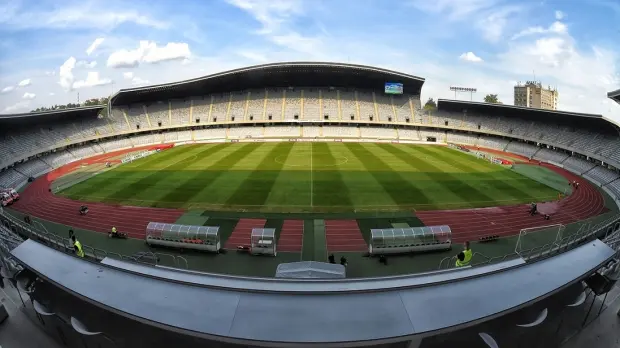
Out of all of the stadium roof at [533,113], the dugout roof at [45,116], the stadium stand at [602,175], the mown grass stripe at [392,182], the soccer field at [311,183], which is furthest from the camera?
the stadium roof at [533,113]

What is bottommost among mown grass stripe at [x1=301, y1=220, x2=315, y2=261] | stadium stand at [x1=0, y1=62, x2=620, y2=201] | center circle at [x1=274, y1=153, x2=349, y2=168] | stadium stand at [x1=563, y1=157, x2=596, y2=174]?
mown grass stripe at [x1=301, y1=220, x2=315, y2=261]

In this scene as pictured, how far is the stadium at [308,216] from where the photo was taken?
4344 millimetres

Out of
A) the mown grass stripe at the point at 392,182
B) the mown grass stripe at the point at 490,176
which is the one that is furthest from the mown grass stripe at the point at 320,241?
the mown grass stripe at the point at 490,176

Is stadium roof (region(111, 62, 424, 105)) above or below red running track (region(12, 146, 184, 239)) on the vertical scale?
above

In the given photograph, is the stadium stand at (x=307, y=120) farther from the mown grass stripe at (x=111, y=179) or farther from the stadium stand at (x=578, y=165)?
the mown grass stripe at (x=111, y=179)

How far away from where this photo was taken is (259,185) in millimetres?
27484

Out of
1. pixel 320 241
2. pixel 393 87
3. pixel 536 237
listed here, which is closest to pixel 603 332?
pixel 320 241

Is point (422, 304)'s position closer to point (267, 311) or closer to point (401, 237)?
point (267, 311)

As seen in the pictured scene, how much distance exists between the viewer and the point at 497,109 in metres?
56.6

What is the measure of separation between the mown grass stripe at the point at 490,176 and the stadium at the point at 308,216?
11.2 inches

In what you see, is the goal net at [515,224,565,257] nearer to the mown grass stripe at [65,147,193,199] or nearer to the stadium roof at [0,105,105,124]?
the mown grass stripe at [65,147,193,199]

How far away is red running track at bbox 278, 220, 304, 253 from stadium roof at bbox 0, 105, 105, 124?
1611 inches

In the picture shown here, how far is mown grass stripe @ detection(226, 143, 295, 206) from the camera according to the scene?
2377 centimetres

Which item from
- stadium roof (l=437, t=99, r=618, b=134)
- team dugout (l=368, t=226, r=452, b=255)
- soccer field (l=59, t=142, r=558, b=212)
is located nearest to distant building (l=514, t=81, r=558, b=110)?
stadium roof (l=437, t=99, r=618, b=134)
